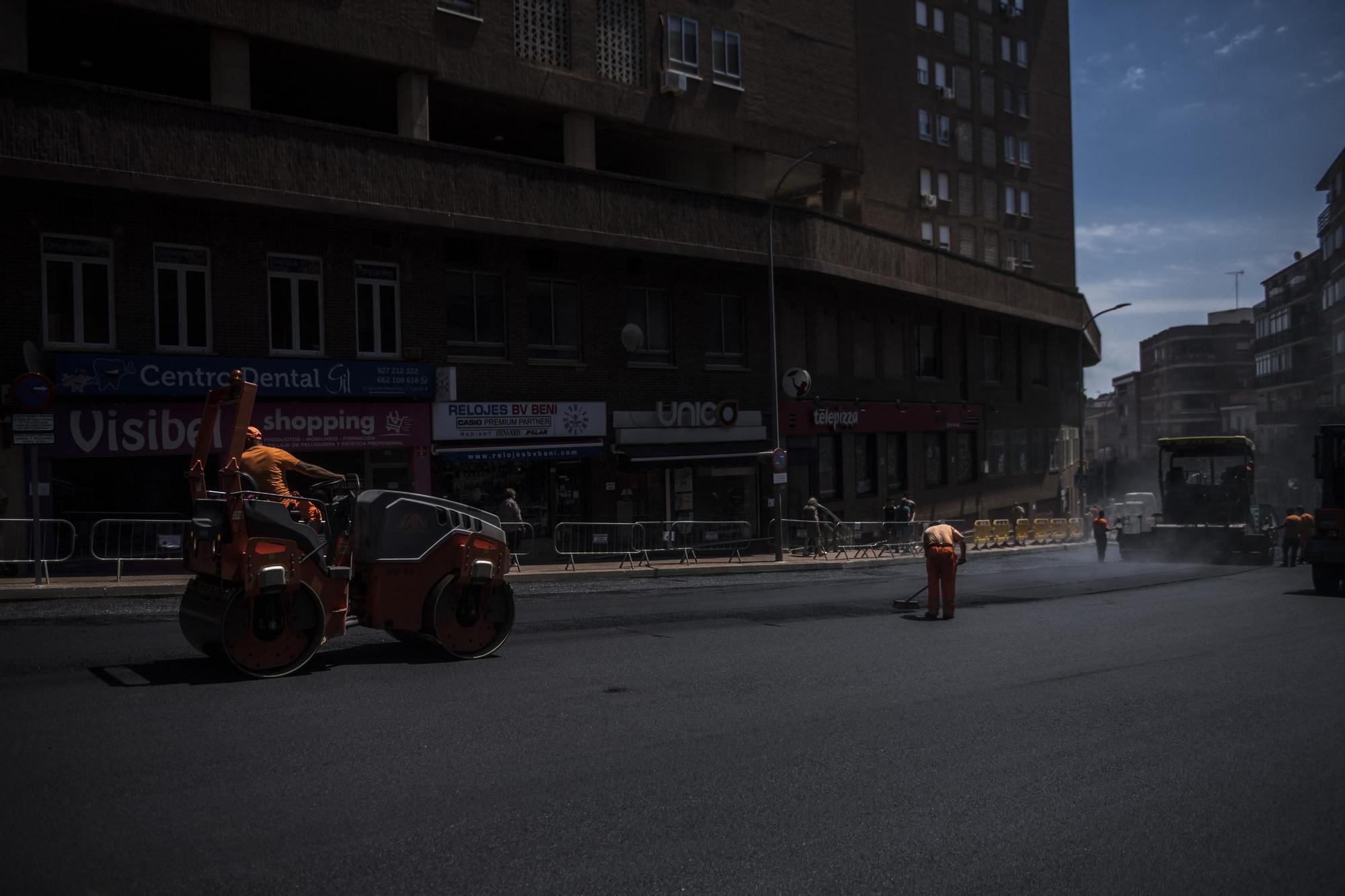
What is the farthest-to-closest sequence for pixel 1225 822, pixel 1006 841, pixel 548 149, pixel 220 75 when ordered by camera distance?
1. pixel 548 149
2. pixel 220 75
3. pixel 1225 822
4. pixel 1006 841

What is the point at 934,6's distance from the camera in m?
43.8

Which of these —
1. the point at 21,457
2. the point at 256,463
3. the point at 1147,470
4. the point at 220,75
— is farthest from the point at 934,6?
the point at 1147,470

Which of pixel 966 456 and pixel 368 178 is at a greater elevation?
pixel 368 178

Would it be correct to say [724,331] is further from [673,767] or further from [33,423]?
[673,767]

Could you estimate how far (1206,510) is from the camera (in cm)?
2794

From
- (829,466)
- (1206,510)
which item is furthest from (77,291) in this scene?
(1206,510)

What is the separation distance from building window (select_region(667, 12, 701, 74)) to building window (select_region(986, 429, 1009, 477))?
19.9m

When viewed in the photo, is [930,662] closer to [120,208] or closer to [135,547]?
[135,547]

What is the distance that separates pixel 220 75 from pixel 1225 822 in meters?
21.5

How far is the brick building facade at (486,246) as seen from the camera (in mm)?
19438

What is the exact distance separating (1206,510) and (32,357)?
87.5 ft

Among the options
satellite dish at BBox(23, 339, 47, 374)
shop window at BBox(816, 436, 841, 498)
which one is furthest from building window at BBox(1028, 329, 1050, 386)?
satellite dish at BBox(23, 339, 47, 374)

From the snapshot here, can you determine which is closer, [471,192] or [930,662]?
[930,662]

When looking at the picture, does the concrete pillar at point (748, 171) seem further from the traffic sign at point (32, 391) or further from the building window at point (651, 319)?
the traffic sign at point (32, 391)
